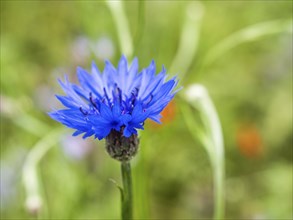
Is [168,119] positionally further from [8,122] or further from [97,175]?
[8,122]

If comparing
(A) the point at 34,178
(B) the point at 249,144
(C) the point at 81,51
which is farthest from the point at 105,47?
(A) the point at 34,178

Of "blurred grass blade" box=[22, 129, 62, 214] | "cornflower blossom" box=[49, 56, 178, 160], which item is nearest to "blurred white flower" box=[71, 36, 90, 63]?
"blurred grass blade" box=[22, 129, 62, 214]

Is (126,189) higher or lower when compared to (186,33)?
lower

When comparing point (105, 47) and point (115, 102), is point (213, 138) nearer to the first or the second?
point (115, 102)

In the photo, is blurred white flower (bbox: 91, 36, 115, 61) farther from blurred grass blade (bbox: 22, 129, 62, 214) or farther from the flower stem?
the flower stem

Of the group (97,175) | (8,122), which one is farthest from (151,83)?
(8,122)
